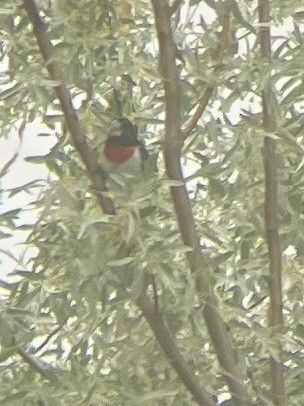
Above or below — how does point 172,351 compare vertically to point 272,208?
below

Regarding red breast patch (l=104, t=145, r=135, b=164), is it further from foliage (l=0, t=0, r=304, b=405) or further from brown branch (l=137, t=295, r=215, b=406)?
brown branch (l=137, t=295, r=215, b=406)

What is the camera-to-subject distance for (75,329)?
68 centimetres

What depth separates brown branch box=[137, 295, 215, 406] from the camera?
0.58 m

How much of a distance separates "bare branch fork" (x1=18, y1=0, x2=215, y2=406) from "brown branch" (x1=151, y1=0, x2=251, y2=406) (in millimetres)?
29

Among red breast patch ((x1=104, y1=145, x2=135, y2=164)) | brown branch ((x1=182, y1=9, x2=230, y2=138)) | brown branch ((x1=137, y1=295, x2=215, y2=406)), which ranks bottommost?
brown branch ((x1=137, y1=295, x2=215, y2=406))

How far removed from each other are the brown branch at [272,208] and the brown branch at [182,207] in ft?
0.10

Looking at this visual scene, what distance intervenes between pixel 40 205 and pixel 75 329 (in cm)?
14

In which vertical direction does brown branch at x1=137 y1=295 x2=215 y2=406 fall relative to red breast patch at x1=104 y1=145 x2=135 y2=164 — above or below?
below

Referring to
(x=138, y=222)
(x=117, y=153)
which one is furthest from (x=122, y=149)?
(x=138, y=222)

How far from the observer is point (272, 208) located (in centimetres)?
59

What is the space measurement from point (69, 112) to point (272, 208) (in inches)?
6.8

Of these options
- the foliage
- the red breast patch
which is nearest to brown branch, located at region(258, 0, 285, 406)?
the foliage

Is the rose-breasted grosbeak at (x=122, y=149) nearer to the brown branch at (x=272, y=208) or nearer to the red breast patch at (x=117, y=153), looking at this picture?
the red breast patch at (x=117, y=153)

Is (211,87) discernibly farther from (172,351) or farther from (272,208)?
(172,351)
